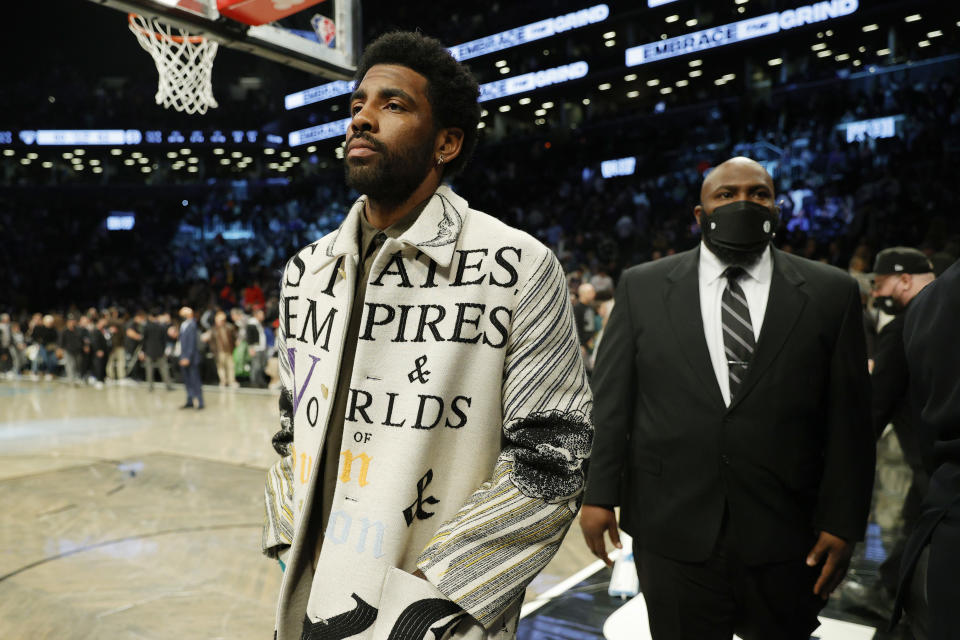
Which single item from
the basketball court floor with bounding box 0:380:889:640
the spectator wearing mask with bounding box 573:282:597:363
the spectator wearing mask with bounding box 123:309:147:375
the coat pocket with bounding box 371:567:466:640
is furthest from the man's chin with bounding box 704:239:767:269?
the spectator wearing mask with bounding box 123:309:147:375

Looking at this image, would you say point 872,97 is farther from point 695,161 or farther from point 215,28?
point 215,28

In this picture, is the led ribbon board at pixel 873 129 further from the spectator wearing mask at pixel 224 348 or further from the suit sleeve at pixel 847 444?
the suit sleeve at pixel 847 444

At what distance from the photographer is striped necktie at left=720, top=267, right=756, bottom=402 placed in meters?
2.00

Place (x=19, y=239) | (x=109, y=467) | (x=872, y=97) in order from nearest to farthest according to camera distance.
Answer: (x=109, y=467) < (x=872, y=97) < (x=19, y=239)

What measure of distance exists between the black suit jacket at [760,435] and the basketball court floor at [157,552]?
1.30m

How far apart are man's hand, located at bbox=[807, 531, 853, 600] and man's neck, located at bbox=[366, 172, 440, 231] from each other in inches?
52.3

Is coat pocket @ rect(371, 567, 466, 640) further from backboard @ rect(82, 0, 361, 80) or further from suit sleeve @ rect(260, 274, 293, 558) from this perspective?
backboard @ rect(82, 0, 361, 80)

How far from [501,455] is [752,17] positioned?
1937 centimetres

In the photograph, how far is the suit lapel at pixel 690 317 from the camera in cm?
200

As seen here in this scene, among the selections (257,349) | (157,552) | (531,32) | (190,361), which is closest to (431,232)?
(157,552)

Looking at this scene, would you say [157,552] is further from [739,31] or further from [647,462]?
[739,31]

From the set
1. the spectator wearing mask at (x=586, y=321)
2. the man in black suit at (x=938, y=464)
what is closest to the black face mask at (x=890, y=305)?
the man in black suit at (x=938, y=464)

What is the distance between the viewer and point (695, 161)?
55.1 ft

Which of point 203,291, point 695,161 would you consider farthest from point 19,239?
point 695,161
